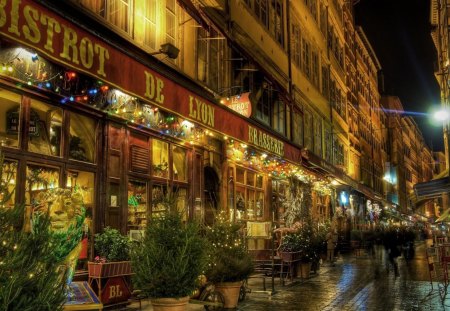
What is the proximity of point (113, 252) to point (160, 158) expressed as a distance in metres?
3.88


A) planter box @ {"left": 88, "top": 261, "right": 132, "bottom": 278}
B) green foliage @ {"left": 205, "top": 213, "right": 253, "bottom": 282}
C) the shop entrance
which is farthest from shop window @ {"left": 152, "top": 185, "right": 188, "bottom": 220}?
the shop entrance

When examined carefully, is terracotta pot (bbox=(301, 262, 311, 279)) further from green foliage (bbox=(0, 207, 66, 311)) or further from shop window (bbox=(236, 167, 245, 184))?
green foliage (bbox=(0, 207, 66, 311))

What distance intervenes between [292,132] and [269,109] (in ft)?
8.62

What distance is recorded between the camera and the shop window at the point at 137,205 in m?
11.6

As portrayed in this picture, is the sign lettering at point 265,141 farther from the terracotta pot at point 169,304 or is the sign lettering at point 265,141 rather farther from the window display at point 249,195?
the terracotta pot at point 169,304

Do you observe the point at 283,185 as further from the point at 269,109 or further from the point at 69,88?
the point at 69,88

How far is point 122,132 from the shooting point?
1123 centimetres

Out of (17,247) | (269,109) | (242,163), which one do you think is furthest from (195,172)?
(17,247)

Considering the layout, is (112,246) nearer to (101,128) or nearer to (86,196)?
(86,196)

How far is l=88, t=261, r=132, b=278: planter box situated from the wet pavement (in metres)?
0.99

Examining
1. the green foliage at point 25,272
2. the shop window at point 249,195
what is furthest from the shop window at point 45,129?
the shop window at point 249,195

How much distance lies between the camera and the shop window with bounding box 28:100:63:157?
354 inches

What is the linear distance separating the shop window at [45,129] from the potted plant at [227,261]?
3500 mm

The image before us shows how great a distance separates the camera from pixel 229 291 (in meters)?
9.79
